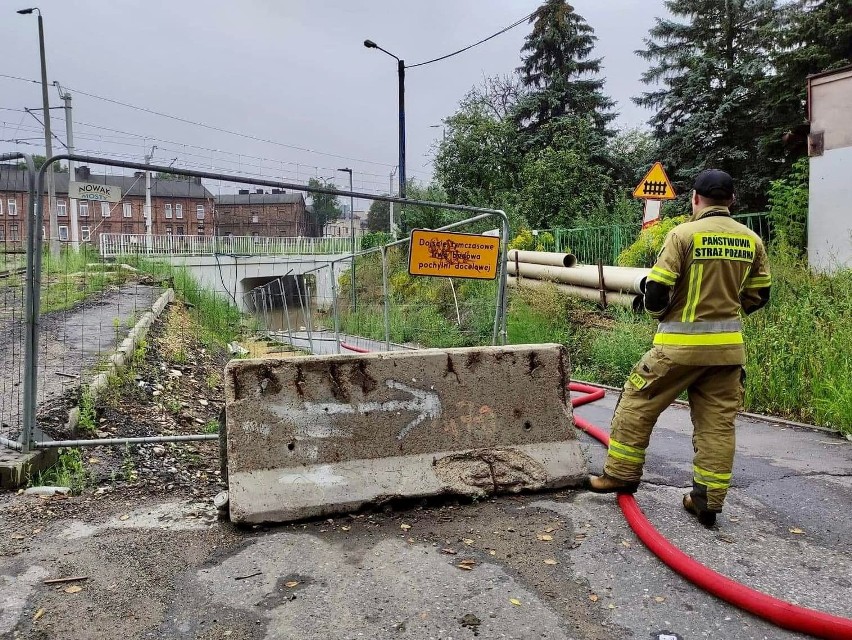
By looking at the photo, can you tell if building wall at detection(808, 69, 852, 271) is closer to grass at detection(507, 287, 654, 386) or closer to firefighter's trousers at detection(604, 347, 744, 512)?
grass at detection(507, 287, 654, 386)

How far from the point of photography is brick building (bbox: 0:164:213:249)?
434cm

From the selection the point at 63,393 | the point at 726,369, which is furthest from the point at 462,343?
the point at 726,369

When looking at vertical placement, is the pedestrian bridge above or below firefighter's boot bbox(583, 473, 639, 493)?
above

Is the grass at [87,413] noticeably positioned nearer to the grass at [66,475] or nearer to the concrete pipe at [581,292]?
the grass at [66,475]

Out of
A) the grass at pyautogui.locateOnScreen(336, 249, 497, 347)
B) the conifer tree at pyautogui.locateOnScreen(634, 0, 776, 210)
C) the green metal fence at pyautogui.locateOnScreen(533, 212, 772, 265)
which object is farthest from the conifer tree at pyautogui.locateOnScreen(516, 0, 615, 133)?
the grass at pyautogui.locateOnScreen(336, 249, 497, 347)

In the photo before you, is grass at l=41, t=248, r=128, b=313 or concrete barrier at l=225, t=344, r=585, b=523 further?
grass at l=41, t=248, r=128, b=313

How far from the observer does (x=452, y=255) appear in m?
5.47

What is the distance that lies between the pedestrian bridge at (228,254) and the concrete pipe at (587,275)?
481 centimetres

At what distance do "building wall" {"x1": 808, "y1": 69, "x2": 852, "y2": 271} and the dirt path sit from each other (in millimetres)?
10206

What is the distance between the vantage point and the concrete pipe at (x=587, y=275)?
9.88m

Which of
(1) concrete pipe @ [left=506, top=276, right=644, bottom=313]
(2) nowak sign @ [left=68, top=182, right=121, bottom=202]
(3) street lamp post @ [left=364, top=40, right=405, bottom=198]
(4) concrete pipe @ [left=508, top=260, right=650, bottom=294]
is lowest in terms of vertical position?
(1) concrete pipe @ [left=506, top=276, right=644, bottom=313]

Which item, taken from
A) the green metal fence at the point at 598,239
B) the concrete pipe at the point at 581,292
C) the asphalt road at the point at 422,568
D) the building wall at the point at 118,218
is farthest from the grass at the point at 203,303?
the green metal fence at the point at 598,239

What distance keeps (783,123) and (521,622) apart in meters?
17.3

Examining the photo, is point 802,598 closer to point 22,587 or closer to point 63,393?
point 22,587
